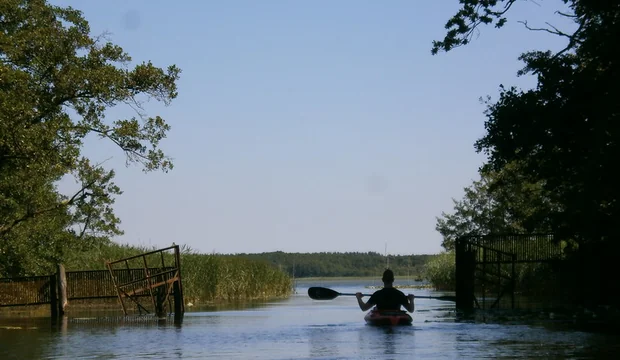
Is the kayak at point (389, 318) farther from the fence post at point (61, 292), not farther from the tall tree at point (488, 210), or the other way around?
the tall tree at point (488, 210)

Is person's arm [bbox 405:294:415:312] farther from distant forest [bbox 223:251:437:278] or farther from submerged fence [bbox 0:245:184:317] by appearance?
distant forest [bbox 223:251:437:278]

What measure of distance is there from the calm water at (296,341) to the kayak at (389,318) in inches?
15.2

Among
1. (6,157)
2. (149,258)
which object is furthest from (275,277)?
(6,157)

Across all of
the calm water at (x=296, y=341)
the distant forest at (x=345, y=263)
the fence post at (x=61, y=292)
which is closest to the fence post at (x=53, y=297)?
the fence post at (x=61, y=292)

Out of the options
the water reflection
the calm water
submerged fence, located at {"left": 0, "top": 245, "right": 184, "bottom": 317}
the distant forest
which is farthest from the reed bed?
the distant forest

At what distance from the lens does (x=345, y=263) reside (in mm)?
153125

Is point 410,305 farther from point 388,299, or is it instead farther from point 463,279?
point 463,279

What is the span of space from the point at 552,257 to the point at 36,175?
673 inches

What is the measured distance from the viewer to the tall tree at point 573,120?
2675cm

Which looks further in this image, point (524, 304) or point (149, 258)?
point (149, 258)

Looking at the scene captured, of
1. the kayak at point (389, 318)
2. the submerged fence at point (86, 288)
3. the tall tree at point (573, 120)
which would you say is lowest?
the kayak at point (389, 318)

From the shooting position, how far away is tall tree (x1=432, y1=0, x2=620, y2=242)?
2675cm

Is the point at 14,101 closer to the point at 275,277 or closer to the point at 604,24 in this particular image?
the point at 604,24

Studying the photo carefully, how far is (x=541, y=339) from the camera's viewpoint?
1992 centimetres
